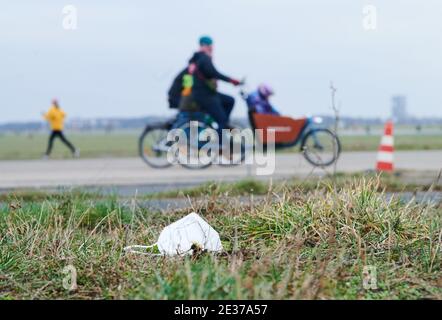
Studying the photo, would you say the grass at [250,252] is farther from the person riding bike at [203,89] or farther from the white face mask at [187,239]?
the person riding bike at [203,89]

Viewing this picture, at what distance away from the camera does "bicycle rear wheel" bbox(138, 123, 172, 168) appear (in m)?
12.4

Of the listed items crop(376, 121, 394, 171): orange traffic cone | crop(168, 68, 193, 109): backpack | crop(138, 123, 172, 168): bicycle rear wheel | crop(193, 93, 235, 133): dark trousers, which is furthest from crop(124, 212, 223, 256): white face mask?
crop(138, 123, 172, 168): bicycle rear wheel

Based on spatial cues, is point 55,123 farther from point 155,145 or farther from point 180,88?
point 180,88

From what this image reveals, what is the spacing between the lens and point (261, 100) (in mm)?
12539

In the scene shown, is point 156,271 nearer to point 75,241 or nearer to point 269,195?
point 75,241

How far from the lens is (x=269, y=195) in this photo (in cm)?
509

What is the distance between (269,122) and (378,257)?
889cm

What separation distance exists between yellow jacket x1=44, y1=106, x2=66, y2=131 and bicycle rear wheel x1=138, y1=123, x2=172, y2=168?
4.30 meters

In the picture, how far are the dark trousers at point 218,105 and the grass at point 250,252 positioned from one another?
6144mm

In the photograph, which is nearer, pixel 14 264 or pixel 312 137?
pixel 14 264

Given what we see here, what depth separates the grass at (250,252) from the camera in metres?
3.28

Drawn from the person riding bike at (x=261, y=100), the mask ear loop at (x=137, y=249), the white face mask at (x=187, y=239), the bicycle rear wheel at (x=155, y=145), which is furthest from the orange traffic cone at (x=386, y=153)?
the mask ear loop at (x=137, y=249)
